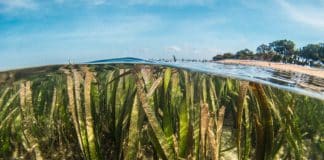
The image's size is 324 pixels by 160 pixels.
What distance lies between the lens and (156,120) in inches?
85.4

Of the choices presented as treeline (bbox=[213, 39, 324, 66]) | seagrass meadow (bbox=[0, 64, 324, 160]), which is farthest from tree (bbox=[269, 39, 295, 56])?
seagrass meadow (bbox=[0, 64, 324, 160])

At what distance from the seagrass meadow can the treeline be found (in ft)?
2.44

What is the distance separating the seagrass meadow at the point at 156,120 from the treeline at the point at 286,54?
74cm

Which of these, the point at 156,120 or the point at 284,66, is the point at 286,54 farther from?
the point at 156,120

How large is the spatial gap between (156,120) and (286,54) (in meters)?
2.82

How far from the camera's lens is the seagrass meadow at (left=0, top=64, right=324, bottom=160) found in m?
2.31

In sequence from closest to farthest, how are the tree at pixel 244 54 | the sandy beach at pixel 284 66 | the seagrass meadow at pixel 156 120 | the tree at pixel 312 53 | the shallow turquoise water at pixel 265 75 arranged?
1. the seagrass meadow at pixel 156 120
2. the shallow turquoise water at pixel 265 75
3. the sandy beach at pixel 284 66
4. the tree at pixel 312 53
5. the tree at pixel 244 54

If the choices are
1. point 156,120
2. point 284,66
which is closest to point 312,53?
point 284,66

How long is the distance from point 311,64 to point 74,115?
9.98 feet

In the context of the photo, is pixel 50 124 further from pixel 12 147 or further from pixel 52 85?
pixel 52 85

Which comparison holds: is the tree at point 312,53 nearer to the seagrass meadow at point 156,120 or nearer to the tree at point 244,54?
the tree at point 244,54

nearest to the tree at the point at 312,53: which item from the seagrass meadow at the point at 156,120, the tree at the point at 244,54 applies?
the tree at the point at 244,54

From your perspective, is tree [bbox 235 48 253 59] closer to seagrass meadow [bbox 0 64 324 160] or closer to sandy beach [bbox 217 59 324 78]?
sandy beach [bbox 217 59 324 78]

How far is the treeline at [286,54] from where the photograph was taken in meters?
4.16
